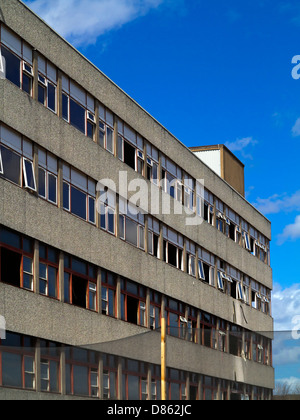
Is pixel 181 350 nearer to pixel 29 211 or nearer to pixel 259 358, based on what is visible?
pixel 259 358

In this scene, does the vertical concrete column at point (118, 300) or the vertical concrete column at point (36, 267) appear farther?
the vertical concrete column at point (118, 300)

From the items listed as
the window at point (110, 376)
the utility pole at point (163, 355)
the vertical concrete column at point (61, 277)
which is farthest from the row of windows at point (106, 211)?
the utility pole at point (163, 355)

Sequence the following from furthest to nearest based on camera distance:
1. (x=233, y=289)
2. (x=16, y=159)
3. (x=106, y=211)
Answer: (x=233, y=289)
(x=106, y=211)
(x=16, y=159)

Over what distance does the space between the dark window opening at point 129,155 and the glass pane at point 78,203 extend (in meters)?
5.30

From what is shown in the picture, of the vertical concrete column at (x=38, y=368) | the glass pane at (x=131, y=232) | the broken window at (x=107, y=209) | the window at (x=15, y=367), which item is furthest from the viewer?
the glass pane at (x=131, y=232)

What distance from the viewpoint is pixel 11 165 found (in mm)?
31031

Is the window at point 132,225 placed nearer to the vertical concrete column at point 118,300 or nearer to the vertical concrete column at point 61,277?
the vertical concrete column at point 118,300

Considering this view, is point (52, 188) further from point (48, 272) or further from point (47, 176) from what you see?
point (48, 272)

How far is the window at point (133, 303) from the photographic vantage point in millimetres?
39719

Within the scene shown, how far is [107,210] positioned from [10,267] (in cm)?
884

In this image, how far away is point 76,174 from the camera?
119 feet

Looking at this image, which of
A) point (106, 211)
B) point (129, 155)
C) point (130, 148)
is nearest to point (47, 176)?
point (106, 211)

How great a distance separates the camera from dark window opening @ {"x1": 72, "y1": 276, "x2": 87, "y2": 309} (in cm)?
3509

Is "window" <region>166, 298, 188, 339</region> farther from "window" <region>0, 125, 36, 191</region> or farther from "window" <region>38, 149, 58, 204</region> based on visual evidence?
"window" <region>0, 125, 36, 191</region>
